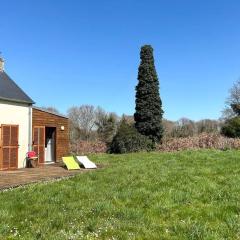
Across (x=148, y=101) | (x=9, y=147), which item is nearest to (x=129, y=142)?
(x=148, y=101)

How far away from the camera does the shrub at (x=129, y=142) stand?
27.6m

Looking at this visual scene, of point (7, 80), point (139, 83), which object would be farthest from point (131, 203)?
point (139, 83)

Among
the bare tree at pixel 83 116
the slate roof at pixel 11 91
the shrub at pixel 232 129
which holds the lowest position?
the shrub at pixel 232 129

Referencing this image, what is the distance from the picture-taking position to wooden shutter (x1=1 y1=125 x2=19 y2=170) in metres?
20.3

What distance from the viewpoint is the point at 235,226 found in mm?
7254

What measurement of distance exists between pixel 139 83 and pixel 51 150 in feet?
28.4

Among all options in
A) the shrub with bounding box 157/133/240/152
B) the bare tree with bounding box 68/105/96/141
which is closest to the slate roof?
the shrub with bounding box 157/133/240/152

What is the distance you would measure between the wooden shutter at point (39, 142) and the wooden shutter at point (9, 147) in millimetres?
1783

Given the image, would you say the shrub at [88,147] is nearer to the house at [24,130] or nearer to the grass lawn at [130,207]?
the house at [24,130]

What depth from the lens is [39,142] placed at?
76.2 ft

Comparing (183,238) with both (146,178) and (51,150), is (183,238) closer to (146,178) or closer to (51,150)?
(146,178)

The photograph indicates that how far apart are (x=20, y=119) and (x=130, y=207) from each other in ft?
44.7

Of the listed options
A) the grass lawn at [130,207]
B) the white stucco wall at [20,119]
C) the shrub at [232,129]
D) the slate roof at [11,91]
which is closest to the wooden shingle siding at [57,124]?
the white stucco wall at [20,119]

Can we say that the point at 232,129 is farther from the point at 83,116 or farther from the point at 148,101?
the point at 83,116
